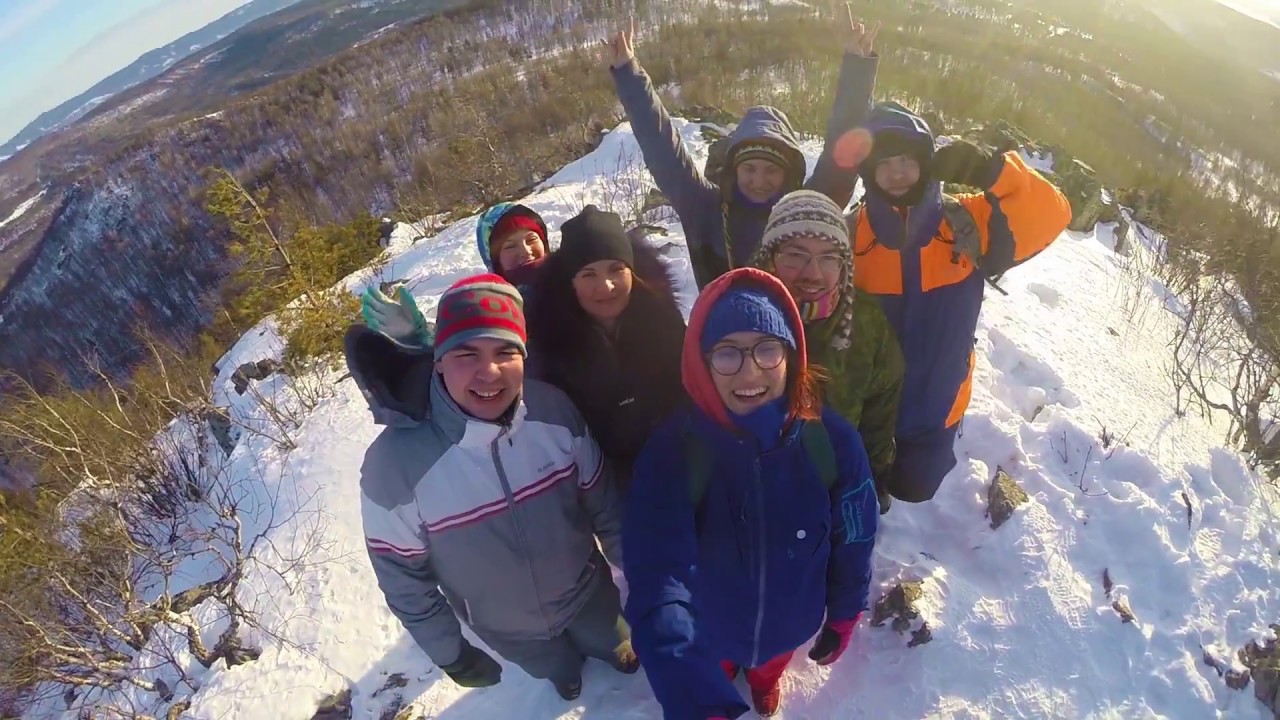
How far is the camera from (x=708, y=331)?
1416 millimetres

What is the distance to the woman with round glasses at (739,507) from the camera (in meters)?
1.36

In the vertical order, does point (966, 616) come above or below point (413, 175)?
above

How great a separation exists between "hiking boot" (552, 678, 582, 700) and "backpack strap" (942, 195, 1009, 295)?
2.39m

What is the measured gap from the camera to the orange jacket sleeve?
207 centimetres

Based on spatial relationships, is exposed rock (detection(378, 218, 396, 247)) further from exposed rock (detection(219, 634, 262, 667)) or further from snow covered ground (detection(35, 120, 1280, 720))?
exposed rock (detection(219, 634, 262, 667))

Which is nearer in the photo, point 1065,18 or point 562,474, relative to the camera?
point 562,474

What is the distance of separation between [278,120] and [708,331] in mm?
55138

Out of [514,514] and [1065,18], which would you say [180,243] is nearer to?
[514,514]

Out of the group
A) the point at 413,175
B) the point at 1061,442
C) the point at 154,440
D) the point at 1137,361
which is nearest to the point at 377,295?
the point at 1061,442

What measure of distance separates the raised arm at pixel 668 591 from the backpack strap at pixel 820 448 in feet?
1.20

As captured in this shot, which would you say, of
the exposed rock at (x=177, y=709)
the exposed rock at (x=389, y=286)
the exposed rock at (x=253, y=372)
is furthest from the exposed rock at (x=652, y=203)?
the exposed rock at (x=177, y=709)

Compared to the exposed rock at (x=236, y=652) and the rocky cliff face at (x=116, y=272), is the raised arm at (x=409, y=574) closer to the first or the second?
the exposed rock at (x=236, y=652)

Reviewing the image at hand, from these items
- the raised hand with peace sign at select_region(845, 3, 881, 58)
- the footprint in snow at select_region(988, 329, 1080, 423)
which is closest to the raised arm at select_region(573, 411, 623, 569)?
the raised hand with peace sign at select_region(845, 3, 881, 58)

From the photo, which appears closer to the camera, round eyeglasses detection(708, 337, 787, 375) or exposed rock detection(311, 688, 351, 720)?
round eyeglasses detection(708, 337, 787, 375)
